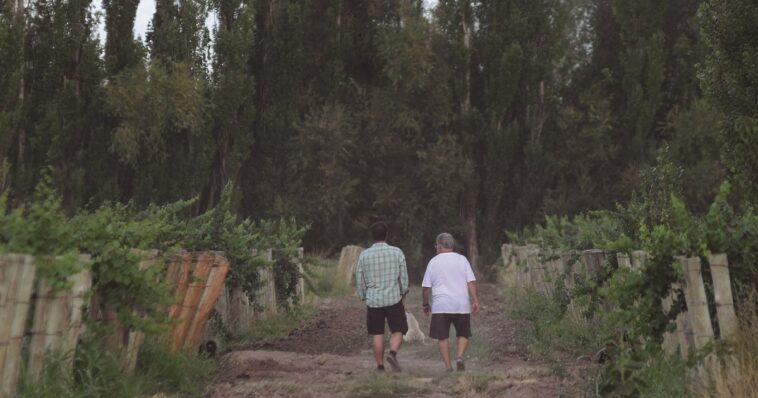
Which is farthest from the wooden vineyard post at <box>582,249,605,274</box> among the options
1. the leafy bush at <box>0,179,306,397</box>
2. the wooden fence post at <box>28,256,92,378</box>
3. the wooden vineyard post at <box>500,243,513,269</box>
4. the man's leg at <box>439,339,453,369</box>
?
the wooden vineyard post at <box>500,243,513,269</box>

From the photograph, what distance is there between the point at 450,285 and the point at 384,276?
78 cm

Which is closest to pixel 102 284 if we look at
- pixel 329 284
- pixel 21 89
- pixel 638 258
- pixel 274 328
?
pixel 638 258

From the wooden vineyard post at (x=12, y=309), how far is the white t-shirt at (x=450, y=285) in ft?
19.6

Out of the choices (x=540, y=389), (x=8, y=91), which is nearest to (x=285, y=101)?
(x=8, y=91)

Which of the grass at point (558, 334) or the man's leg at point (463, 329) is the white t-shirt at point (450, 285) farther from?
the grass at point (558, 334)

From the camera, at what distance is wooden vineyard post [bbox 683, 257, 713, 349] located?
7.45m

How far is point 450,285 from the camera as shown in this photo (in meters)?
12.2

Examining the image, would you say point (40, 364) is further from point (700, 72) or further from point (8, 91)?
point (8, 91)

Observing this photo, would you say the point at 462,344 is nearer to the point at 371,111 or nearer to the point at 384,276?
the point at 384,276

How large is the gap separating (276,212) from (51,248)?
30.7m

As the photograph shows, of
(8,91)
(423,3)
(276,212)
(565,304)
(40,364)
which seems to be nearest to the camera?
(40,364)

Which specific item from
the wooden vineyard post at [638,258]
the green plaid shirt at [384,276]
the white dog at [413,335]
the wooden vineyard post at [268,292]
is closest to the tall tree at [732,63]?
the wooden vineyard post at [638,258]

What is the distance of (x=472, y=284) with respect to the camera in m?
12.3

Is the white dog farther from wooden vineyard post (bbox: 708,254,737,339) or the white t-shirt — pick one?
wooden vineyard post (bbox: 708,254,737,339)
